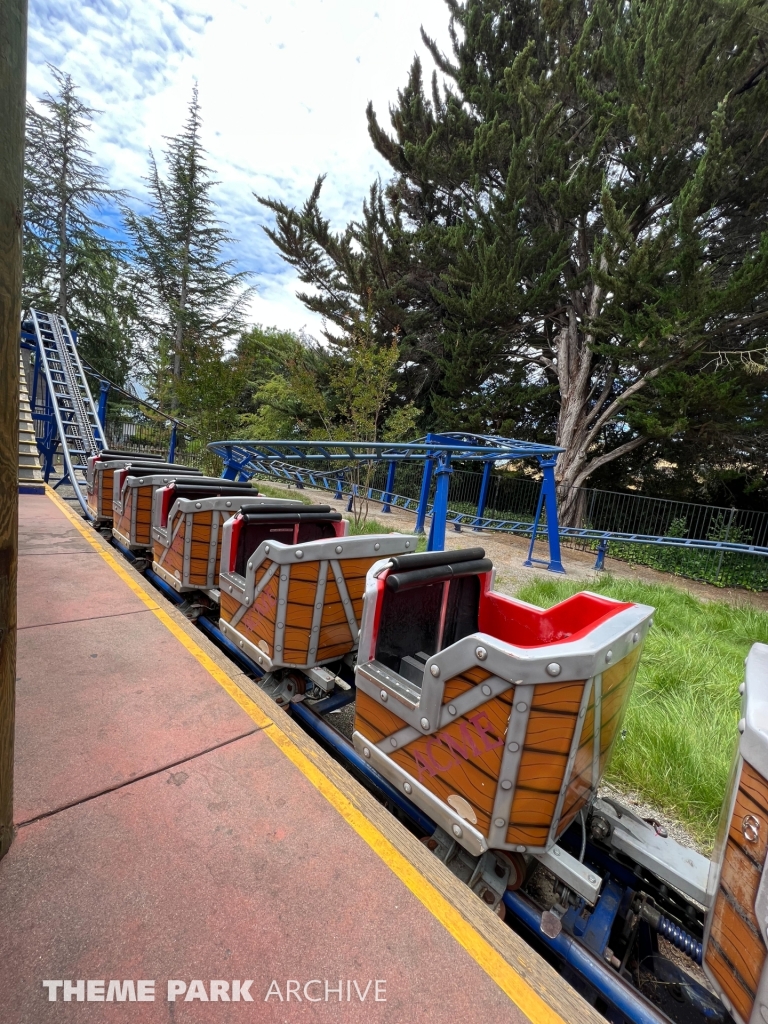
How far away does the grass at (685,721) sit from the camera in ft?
7.84

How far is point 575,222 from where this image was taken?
12.9m

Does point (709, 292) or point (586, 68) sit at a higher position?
point (586, 68)

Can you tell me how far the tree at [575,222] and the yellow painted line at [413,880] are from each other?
1068 cm

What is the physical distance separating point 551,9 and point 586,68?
2.38m

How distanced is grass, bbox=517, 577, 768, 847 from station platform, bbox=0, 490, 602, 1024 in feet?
5.11

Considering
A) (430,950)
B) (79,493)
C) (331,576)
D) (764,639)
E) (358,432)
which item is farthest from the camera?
(358,432)

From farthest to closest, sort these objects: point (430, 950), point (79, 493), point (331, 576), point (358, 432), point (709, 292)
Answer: point (358, 432), point (709, 292), point (79, 493), point (331, 576), point (430, 950)

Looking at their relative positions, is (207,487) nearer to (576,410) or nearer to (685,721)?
(685,721)

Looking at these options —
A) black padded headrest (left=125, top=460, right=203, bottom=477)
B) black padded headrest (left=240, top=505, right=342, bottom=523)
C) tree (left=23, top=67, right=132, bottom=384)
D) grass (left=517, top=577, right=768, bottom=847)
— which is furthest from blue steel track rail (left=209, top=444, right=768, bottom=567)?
tree (left=23, top=67, right=132, bottom=384)

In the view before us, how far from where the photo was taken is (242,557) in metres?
3.70

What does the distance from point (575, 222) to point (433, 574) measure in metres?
14.4

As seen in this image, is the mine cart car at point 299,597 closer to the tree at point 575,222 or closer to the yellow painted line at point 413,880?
the yellow painted line at point 413,880

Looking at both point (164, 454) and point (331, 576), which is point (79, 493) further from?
point (164, 454)

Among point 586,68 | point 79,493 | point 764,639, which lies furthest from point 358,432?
point 586,68
